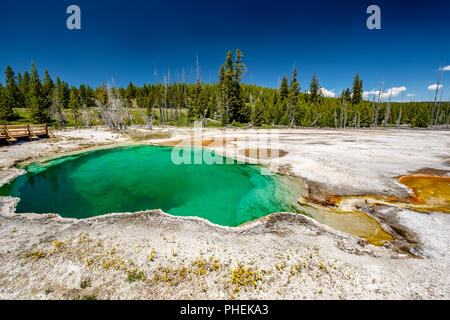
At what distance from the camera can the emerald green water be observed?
920 cm

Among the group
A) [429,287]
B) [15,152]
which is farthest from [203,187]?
[15,152]

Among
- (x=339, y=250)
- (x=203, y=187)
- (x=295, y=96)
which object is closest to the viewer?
(x=339, y=250)

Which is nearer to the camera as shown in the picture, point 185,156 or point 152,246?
point 152,246

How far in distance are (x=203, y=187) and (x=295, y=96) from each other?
5136cm

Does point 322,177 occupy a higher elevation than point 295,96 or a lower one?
lower

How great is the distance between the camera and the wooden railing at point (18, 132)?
20.1 metres

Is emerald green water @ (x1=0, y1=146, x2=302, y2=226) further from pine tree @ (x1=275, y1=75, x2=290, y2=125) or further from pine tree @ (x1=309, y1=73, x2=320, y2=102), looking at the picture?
pine tree @ (x1=309, y1=73, x2=320, y2=102)

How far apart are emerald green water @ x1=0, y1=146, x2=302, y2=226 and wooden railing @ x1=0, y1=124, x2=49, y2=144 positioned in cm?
896

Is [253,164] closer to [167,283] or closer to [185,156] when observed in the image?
[185,156]

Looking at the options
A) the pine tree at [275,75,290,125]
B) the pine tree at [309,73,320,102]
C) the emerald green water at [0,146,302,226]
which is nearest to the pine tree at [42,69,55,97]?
the emerald green water at [0,146,302,226]

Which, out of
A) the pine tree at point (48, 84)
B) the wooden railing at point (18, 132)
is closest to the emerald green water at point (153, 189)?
the wooden railing at point (18, 132)

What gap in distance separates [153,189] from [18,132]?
2472cm

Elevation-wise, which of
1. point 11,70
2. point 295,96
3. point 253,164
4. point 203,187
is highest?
point 11,70

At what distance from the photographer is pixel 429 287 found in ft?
13.2
